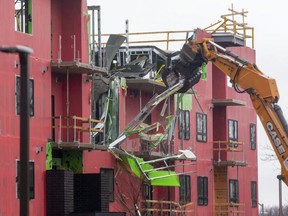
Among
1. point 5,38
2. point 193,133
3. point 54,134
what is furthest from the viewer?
point 193,133

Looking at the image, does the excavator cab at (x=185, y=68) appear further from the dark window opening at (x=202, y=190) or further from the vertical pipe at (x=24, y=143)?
the vertical pipe at (x=24, y=143)

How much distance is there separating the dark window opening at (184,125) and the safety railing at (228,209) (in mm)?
5601

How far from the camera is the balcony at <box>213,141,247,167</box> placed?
6988 cm

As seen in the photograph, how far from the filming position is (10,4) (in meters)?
49.6

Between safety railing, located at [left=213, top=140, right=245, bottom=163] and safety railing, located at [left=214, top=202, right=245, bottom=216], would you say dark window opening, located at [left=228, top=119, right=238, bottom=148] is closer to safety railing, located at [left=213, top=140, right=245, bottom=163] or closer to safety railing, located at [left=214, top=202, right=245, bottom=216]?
safety railing, located at [left=213, top=140, right=245, bottom=163]

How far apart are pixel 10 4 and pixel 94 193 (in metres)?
9.21

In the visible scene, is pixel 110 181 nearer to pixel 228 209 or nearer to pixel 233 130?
pixel 228 209

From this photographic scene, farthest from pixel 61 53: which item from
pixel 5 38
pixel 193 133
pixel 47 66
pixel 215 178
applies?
pixel 215 178

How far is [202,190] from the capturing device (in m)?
69.1

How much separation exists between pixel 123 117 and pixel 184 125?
25.5 ft

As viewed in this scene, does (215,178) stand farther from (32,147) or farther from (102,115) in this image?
(32,147)

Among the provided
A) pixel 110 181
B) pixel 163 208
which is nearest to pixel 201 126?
pixel 163 208

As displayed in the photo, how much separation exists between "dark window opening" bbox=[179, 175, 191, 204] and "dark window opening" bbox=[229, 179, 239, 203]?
18.0 feet

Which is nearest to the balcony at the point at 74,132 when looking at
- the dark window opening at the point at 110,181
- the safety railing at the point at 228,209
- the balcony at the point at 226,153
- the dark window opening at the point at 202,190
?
the dark window opening at the point at 110,181
